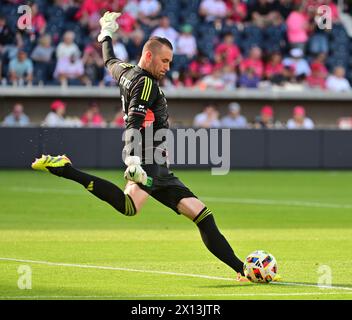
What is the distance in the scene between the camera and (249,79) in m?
29.2

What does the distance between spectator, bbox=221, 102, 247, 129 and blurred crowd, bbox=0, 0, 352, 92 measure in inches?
35.5

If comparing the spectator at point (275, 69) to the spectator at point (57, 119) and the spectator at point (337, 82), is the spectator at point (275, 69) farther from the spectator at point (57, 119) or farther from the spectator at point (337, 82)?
the spectator at point (57, 119)

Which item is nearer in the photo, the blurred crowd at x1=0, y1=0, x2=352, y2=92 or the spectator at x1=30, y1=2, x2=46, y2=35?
the spectator at x1=30, y1=2, x2=46, y2=35

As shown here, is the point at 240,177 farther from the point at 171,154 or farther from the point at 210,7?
the point at 210,7

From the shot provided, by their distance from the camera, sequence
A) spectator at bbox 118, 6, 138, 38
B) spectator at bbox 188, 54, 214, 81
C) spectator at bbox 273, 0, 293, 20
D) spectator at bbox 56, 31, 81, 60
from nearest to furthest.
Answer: spectator at bbox 56, 31, 81, 60 → spectator at bbox 118, 6, 138, 38 → spectator at bbox 188, 54, 214, 81 → spectator at bbox 273, 0, 293, 20

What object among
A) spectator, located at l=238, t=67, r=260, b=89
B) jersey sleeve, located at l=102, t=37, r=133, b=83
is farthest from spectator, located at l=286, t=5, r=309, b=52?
jersey sleeve, located at l=102, t=37, r=133, b=83

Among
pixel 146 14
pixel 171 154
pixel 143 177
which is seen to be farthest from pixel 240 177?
pixel 143 177

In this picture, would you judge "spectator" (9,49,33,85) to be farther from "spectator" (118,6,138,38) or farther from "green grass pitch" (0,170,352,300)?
"green grass pitch" (0,170,352,300)

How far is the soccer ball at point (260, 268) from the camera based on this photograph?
31.7 feet

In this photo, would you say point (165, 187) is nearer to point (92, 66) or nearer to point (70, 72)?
point (70, 72)

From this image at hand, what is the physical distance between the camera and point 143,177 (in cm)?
950

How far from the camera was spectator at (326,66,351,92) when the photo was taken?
30.1m

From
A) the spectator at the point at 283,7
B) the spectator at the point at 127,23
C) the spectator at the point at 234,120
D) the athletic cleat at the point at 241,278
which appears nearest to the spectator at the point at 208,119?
the spectator at the point at 234,120

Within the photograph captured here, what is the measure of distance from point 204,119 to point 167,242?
48.7 ft
